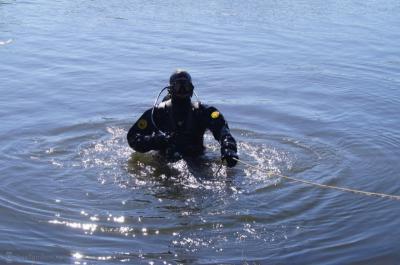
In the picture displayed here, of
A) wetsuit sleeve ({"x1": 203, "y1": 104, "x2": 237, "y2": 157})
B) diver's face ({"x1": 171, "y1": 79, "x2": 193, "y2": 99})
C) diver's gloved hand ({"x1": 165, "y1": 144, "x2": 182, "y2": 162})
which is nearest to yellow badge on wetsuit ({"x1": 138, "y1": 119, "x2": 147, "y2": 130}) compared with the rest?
diver's gloved hand ({"x1": 165, "y1": 144, "x2": 182, "y2": 162})

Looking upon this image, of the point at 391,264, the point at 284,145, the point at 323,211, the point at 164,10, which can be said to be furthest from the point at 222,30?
the point at 391,264

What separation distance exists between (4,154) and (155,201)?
238 cm

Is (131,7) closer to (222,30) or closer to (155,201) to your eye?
(222,30)

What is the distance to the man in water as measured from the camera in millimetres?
7352

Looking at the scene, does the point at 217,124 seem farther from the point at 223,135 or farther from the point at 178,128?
the point at 178,128

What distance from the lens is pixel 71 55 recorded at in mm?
13844

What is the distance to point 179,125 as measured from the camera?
7.52 meters

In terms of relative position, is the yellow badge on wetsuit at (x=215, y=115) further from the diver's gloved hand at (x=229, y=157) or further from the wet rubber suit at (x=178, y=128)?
the diver's gloved hand at (x=229, y=157)

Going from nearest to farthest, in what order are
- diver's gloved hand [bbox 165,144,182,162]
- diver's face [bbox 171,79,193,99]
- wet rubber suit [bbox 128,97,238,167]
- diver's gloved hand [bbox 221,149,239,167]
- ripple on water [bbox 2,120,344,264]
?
ripple on water [bbox 2,120,344,264]
diver's gloved hand [bbox 221,149,239,167]
diver's face [bbox 171,79,193,99]
wet rubber suit [bbox 128,97,238,167]
diver's gloved hand [bbox 165,144,182,162]

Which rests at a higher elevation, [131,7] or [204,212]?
[131,7]

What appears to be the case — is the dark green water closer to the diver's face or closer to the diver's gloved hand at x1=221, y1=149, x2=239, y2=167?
the diver's gloved hand at x1=221, y1=149, x2=239, y2=167

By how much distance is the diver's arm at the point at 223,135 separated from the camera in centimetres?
706

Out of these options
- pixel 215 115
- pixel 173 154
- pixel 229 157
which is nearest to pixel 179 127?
pixel 173 154

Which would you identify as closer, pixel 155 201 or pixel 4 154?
pixel 155 201
